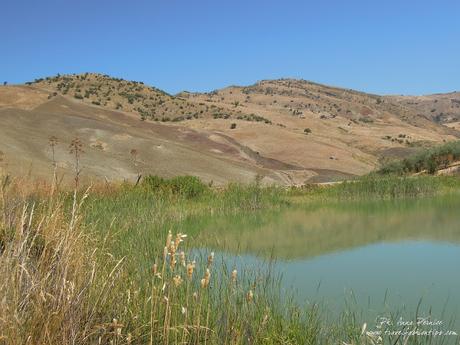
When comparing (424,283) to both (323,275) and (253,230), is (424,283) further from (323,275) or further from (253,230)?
(253,230)

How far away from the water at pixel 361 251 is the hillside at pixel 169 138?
18.6 ft

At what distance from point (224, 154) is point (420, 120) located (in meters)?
98.2

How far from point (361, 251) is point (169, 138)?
48.1 metres

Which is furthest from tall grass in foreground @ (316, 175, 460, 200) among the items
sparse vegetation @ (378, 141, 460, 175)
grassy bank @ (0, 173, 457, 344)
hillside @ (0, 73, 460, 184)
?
grassy bank @ (0, 173, 457, 344)

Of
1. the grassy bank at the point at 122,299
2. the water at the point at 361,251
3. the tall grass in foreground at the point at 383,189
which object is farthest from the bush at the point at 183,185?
the grassy bank at the point at 122,299

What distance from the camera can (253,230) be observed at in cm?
2114

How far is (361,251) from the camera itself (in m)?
17.2

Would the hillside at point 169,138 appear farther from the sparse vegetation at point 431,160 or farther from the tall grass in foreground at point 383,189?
the tall grass in foreground at point 383,189

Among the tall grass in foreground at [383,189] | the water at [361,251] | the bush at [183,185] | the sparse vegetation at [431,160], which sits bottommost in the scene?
the water at [361,251]

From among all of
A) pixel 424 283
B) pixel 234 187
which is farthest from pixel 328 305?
pixel 234 187

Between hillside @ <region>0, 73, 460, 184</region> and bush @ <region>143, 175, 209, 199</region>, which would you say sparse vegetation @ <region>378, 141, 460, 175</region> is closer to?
hillside @ <region>0, 73, 460, 184</region>

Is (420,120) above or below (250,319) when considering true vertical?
above

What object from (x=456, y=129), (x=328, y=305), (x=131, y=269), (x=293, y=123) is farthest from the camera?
(x=456, y=129)

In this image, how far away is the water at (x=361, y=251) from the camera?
32.6 feet
